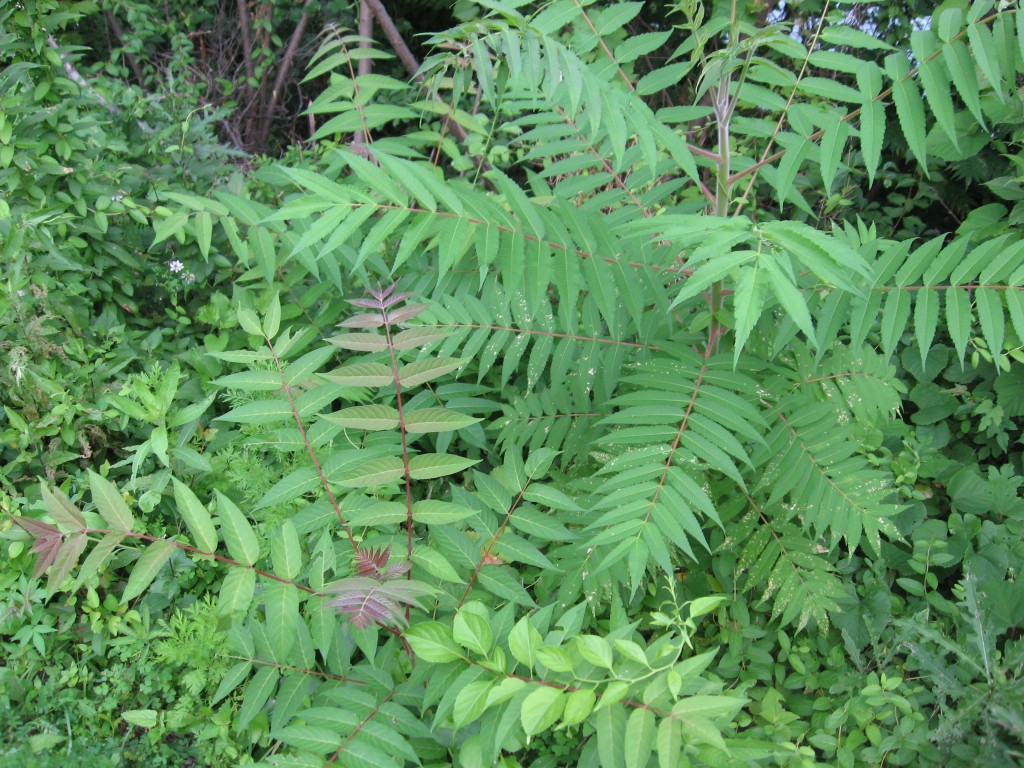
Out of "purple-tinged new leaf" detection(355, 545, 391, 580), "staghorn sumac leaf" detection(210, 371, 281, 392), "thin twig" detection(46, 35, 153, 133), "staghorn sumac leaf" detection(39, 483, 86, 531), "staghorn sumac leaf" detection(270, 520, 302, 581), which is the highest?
"thin twig" detection(46, 35, 153, 133)

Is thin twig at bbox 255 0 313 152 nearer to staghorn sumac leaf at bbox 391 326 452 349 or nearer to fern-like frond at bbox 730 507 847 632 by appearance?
staghorn sumac leaf at bbox 391 326 452 349

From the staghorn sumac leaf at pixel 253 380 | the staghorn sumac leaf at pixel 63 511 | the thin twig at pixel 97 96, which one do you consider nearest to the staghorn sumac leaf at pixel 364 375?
the staghorn sumac leaf at pixel 253 380

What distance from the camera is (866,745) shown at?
2070mm

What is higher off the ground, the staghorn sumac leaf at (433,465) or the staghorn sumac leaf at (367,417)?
the staghorn sumac leaf at (367,417)

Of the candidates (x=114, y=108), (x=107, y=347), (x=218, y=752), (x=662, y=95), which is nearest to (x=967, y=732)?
(x=218, y=752)

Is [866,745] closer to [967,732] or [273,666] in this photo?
[967,732]

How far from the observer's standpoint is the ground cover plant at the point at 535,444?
57.1 inches

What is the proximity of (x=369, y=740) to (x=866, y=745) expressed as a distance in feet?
4.60

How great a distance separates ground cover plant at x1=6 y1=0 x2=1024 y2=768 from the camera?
4.75ft

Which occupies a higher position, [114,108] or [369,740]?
[114,108]

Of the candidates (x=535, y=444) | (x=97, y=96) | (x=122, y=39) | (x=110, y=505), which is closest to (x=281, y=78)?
(x=122, y=39)

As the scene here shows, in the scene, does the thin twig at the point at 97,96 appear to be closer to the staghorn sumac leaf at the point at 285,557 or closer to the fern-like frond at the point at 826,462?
the staghorn sumac leaf at the point at 285,557

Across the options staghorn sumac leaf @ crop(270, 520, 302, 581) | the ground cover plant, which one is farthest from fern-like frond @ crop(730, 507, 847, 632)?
staghorn sumac leaf @ crop(270, 520, 302, 581)

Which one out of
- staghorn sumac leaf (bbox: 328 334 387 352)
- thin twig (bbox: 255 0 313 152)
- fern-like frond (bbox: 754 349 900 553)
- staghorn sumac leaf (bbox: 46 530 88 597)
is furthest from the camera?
thin twig (bbox: 255 0 313 152)
